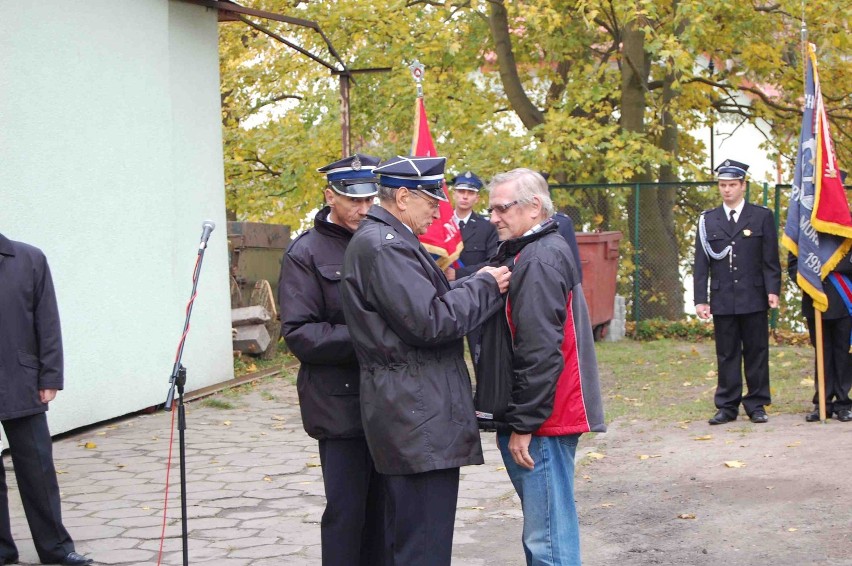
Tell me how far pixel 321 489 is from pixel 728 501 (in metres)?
2.68

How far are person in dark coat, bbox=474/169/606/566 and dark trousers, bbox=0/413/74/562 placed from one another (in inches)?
108

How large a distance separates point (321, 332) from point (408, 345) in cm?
74

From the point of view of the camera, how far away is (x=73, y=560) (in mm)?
5844

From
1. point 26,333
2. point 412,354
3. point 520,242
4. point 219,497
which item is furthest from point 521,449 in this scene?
point 219,497

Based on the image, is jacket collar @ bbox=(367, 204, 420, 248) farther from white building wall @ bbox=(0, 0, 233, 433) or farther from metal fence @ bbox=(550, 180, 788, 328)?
metal fence @ bbox=(550, 180, 788, 328)

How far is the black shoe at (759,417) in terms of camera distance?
30.5 feet

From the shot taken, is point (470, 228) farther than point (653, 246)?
No

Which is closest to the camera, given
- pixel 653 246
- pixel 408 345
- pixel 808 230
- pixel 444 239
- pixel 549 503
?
pixel 408 345

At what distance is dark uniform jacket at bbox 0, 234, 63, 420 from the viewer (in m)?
5.86

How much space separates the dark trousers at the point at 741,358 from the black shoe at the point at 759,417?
0.04m

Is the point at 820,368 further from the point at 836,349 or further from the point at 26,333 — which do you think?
the point at 26,333

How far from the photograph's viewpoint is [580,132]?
58.1 ft

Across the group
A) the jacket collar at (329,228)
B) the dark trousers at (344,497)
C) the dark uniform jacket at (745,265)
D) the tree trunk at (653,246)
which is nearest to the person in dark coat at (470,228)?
the dark uniform jacket at (745,265)

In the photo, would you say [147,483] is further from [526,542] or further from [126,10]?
[126,10]
